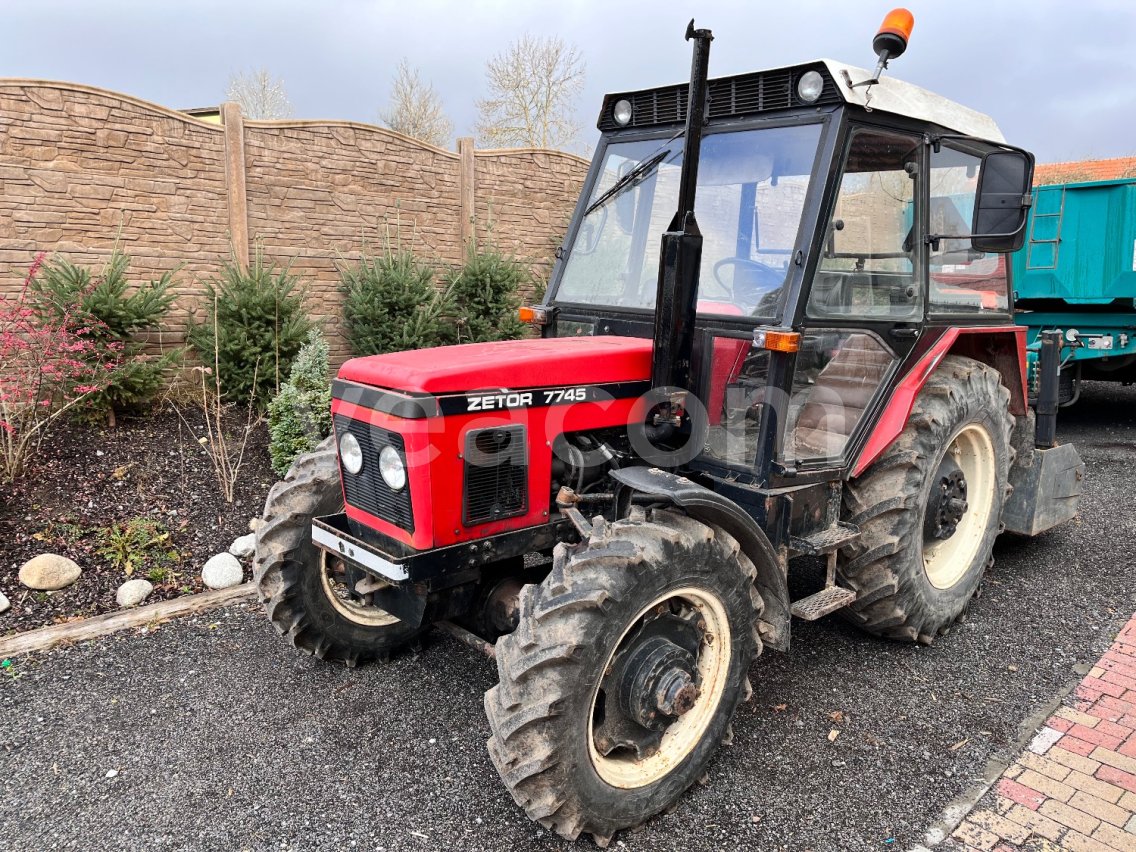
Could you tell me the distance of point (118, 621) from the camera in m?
4.05

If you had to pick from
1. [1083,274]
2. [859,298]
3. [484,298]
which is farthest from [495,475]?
[1083,274]

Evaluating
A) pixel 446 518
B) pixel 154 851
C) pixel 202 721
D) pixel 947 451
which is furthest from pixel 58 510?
pixel 947 451

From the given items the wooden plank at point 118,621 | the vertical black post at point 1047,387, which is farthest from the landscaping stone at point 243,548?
the vertical black post at point 1047,387

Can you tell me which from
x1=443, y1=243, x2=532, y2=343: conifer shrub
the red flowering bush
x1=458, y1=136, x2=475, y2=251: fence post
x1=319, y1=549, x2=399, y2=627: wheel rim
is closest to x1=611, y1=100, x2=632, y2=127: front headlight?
x1=319, y1=549, x2=399, y2=627: wheel rim

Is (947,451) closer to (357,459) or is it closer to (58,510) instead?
(357,459)

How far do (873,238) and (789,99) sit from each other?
2.29ft

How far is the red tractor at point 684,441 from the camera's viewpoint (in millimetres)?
2574

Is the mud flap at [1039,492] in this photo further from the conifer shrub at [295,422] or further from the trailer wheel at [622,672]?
the conifer shrub at [295,422]

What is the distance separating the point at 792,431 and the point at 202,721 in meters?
2.67

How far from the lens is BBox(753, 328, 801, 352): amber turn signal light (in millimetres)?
2918

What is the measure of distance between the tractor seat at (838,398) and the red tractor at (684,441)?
0.01 m

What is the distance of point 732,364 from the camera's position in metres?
3.15

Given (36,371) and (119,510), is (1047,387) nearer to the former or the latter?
(119,510)

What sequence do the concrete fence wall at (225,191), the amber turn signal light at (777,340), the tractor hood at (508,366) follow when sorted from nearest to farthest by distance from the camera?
the tractor hood at (508,366) < the amber turn signal light at (777,340) < the concrete fence wall at (225,191)
